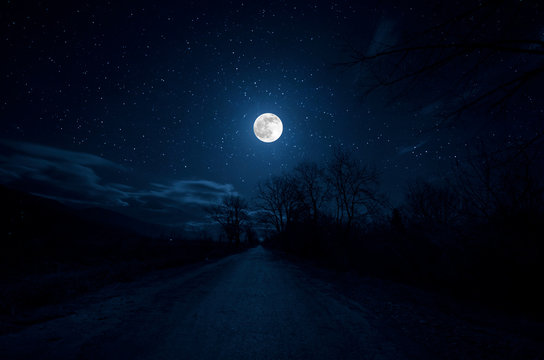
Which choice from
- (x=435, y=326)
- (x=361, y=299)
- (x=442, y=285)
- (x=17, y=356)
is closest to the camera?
(x=17, y=356)

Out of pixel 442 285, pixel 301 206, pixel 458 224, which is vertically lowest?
pixel 442 285

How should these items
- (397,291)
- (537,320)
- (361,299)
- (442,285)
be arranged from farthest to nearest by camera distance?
1. (442,285)
2. (397,291)
3. (361,299)
4. (537,320)

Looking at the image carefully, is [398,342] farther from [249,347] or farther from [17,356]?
[17,356]

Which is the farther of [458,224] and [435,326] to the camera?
[458,224]

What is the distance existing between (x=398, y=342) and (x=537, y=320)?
11.7ft

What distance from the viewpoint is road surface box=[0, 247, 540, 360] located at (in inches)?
95.7

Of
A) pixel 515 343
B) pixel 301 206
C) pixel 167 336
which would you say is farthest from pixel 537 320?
pixel 301 206

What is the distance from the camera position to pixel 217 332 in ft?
9.89

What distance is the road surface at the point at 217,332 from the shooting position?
2.43 m

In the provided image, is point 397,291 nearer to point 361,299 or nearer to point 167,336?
point 361,299

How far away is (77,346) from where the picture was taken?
2.59 m

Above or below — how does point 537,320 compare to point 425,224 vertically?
below

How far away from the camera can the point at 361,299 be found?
5.05 meters

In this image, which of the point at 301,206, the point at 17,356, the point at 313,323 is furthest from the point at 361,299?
the point at 301,206
